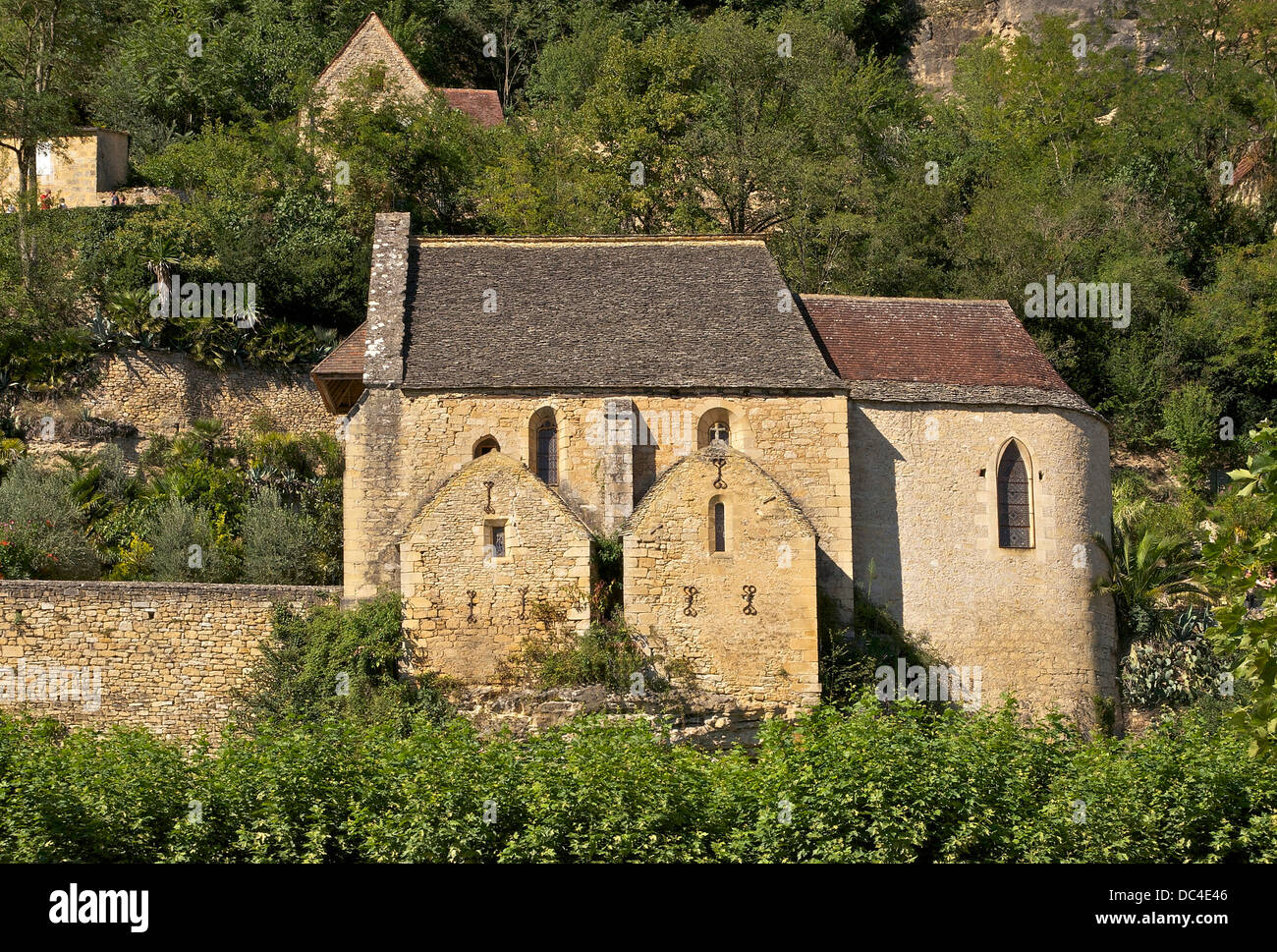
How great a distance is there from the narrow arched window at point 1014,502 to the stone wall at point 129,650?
40.6 feet

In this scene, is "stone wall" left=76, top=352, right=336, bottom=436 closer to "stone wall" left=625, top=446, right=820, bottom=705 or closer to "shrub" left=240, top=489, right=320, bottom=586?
"shrub" left=240, top=489, right=320, bottom=586

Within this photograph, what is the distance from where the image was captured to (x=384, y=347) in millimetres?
30875

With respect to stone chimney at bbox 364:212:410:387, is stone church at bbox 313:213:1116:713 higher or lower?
lower

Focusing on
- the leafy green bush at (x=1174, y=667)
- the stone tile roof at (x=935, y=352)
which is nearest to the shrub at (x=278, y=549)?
the stone tile roof at (x=935, y=352)

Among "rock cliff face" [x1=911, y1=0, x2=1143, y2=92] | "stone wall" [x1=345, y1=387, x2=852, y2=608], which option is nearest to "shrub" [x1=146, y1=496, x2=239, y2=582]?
"stone wall" [x1=345, y1=387, x2=852, y2=608]

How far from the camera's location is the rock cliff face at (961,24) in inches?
2194

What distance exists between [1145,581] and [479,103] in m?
27.1

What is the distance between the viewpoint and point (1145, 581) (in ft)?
105

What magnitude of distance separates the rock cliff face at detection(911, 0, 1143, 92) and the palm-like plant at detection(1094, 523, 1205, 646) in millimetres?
27476

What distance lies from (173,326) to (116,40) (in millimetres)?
15841

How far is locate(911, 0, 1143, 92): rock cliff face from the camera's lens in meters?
55.7

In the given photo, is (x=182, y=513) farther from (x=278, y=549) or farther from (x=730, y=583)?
(x=730, y=583)

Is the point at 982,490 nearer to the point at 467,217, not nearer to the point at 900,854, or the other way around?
the point at 900,854

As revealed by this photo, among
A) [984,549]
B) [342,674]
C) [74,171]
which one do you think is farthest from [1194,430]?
[74,171]
